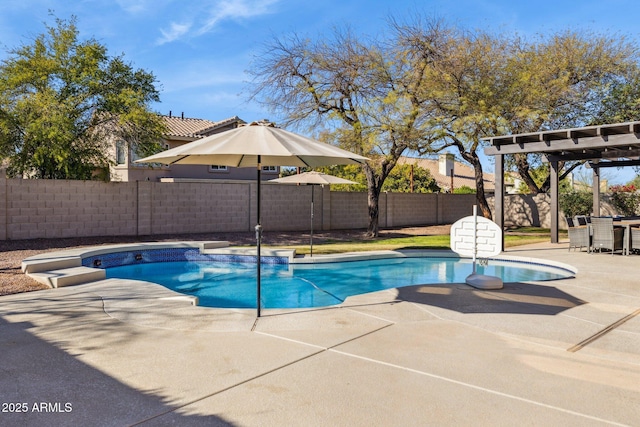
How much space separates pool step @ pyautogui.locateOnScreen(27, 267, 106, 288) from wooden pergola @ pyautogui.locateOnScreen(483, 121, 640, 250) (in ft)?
34.2

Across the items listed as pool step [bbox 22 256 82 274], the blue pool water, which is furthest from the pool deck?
the blue pool water

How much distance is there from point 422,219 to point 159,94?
1414 cm

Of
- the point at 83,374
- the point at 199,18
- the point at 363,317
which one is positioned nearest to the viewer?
the point at 83,374

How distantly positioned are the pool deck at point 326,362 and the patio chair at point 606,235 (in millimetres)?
5807

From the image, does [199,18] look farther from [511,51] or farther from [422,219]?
[422,219]

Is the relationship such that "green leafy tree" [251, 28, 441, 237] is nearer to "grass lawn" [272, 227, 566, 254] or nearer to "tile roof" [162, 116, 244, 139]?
"grass lawn" [272, 227, 566, 254]

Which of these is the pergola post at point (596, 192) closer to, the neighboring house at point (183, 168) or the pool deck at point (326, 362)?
the pool deck at point (326, 362)

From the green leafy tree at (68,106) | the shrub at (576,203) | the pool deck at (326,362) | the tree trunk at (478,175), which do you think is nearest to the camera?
the pool deck at (326,362)

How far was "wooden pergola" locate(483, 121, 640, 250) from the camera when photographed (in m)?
11.2

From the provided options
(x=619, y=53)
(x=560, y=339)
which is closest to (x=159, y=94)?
(x=560, y=339)

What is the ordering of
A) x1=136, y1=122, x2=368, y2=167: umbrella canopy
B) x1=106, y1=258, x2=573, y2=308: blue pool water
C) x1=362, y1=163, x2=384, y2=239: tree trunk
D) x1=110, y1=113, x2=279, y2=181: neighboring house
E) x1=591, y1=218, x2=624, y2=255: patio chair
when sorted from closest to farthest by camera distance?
x1=136, y1=122, x2=368, y2=167: umbrella canopy
x1=106, y1=258, x2=573, y2=308: blue pool water
x1=591, y1=218, x2=624, y2=255: patio chair
x1=362, y1=163, x2=384, y2=239: tree trunk
x1=110, y1=113, x2=279, y2=181: neighboring house

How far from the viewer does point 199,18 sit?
1355 cm

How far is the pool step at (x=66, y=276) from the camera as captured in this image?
7211 mm

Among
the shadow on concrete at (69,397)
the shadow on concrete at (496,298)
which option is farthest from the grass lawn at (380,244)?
the shadow on concrete at (69,397)
